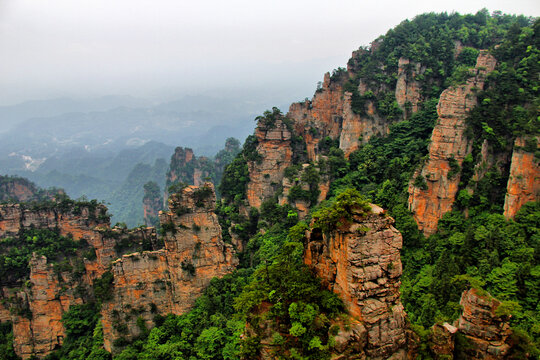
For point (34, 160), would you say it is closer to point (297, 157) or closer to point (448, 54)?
point (297, 157)

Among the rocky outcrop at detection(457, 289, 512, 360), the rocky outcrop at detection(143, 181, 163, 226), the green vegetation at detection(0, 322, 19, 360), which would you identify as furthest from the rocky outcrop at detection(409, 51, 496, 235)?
the rocky outcrop at detection(143, 181, 163, 226)

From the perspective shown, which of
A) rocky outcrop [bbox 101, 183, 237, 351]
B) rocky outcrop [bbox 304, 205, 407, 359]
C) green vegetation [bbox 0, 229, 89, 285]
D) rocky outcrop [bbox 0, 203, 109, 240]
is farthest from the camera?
rocky outcrop [bbox 0, 203, 109, 240]

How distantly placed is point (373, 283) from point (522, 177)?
1595 cm

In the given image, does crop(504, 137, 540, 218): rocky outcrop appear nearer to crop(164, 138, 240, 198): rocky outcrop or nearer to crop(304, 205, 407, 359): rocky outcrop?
crop(304, 205, 407, 359): rocky outcrop

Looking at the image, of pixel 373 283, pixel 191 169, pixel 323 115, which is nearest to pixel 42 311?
pixel 373 283

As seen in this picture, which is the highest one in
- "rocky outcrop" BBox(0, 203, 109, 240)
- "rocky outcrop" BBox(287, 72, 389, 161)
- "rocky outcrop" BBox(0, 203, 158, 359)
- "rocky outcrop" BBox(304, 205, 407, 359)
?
"rocky outcrop" BBox(287, 72, 389, 161)

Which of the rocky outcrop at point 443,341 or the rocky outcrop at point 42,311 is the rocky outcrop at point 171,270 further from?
the rocky outcrop at point 443,341

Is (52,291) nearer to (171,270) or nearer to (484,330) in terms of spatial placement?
(171,270)

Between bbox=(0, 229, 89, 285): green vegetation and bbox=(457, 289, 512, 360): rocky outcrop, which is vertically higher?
bbox=(457, 289, 512, 360): rocky outcrop

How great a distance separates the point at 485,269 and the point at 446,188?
6953 millimetres

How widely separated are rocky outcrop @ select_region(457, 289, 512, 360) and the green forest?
0.45 m

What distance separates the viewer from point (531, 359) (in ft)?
38.8

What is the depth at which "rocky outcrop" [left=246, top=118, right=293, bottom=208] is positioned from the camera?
36.7m

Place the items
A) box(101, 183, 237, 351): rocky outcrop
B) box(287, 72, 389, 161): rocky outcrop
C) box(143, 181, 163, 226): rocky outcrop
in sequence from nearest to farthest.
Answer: box(101, 183, 237, 351): rocky outcrop → box(287, 72, 389, 161): rocky outcrop → box(143, 181, 163, 226): rocky outcrop
